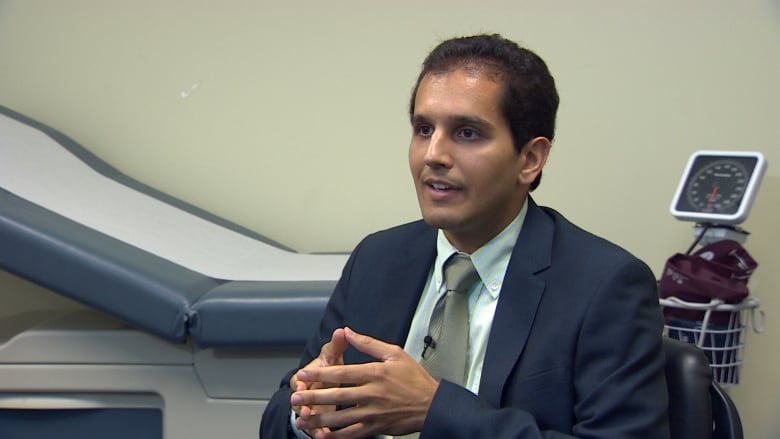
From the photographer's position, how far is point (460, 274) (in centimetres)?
122

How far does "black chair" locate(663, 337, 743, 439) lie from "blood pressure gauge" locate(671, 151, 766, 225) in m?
0.94

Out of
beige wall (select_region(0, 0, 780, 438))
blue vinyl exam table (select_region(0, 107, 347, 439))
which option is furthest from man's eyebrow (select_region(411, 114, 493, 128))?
beige wall (select_region(0, 0, 780, 438))

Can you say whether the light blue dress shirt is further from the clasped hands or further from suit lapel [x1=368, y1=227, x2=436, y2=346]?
the clasped hands

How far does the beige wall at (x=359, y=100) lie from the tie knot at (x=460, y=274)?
1319 mm

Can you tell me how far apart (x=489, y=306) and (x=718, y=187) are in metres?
1.10

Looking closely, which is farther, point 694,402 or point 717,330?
point 717,330

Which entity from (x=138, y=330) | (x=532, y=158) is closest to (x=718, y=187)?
(x=532, y=158)

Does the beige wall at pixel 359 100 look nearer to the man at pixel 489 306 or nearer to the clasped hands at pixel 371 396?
the man at pixel 489 306

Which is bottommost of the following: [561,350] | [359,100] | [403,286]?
[561,350]

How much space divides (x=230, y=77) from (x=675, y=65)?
4.74 feet

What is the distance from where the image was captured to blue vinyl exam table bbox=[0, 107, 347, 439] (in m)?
1.76

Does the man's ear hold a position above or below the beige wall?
below

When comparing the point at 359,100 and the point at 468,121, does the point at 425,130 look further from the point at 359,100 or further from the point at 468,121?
the point at 359,100

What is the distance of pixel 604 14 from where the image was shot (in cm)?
241
